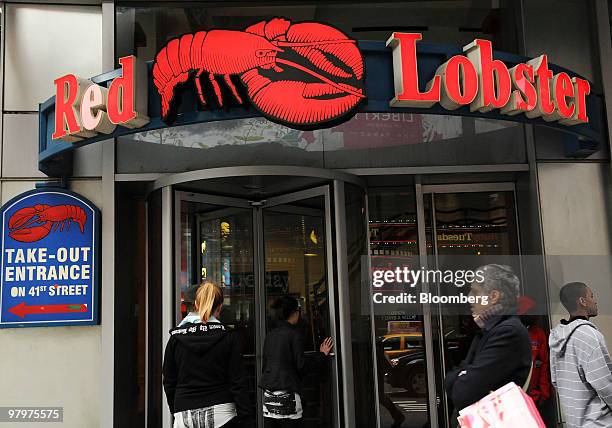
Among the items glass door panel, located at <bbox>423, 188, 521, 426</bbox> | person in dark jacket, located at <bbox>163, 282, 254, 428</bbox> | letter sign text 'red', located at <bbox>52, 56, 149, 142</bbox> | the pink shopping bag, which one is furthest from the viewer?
glass door panel, located at <bbox>423, 188, 521, 426</bbox>

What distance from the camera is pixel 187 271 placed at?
6324 mm

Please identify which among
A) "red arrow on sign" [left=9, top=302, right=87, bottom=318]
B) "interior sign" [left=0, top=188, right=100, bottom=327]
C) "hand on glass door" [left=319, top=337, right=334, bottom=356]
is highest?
"interior sign" [left=0, top=188, right=100, bottom=327]

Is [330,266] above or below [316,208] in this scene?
below

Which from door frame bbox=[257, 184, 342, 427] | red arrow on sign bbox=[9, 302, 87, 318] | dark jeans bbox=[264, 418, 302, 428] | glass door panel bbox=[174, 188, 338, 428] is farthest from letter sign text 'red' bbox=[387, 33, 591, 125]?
red arrow on sign bbox=[9, 302, 87, 318]

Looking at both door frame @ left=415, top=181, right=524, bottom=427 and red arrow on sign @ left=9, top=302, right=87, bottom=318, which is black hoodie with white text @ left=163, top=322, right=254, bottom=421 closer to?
red arrow on sign @ left=9, top=302, right=87, bottom=318

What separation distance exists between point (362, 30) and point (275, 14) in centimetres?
102

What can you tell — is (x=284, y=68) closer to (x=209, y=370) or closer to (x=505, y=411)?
(x=209, y=370)

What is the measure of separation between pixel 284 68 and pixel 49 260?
10.2 ft

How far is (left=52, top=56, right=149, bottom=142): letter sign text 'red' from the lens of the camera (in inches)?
211

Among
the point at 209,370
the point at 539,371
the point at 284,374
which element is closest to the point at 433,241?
the point at 539,371

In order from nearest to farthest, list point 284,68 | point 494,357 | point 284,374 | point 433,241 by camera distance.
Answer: point 494,357, point 284,68, point 284,374, point 433,241

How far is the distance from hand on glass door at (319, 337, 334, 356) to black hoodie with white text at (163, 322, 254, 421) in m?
2.18

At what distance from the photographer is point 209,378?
13.1ft

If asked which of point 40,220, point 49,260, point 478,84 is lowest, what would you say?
point 49,260
